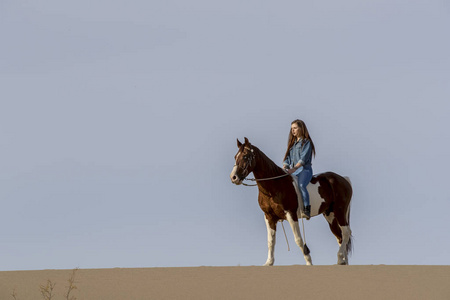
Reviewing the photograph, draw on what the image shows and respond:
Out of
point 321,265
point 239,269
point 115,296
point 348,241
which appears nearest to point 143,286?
point 115,296

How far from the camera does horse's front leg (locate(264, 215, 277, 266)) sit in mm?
17078

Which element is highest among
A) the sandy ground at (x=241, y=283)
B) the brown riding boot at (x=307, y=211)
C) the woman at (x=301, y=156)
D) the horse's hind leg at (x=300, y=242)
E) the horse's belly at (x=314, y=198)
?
the woman at (x=301, y=156)

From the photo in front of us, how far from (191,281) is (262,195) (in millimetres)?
3377

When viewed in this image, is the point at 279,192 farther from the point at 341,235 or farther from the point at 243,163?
the point at 341,235

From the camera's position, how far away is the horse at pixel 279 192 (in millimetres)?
16922

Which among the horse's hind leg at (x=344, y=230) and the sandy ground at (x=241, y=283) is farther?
the horse's hind leg at (x=344, y=230)

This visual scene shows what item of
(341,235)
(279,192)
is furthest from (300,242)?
(341,235)

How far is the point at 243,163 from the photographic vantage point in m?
16.8

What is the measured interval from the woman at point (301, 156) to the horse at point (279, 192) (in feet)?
0.42

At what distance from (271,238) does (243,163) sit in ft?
5.22

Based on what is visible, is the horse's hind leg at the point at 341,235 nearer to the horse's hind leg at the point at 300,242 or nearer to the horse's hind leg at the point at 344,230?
the horse's hind leg at the point at 344,230

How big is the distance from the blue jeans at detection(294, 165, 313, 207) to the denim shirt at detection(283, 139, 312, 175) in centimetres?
10

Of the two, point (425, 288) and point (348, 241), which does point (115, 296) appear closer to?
point (425, 288)

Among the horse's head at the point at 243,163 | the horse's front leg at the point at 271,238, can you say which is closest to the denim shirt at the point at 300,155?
the horse's head at the point at 243,163
